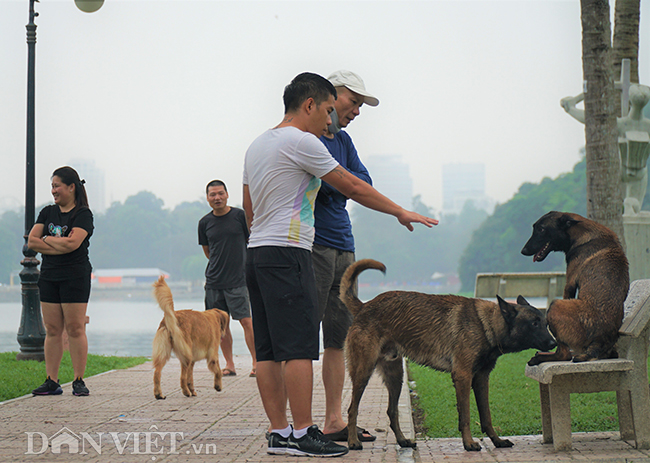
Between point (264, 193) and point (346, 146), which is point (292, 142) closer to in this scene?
point (264, 193)

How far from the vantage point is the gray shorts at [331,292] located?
462 centimetres

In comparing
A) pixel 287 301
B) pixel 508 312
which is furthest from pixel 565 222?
pixel 287 301

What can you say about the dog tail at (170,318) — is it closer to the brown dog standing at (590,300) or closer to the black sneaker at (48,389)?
the black sneaker at (48,389)

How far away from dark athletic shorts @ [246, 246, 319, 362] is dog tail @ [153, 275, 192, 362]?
3.26 metres

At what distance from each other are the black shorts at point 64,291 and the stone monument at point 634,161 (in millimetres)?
7040

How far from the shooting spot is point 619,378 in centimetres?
427

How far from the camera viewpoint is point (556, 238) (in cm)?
446

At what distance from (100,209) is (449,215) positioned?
240 feet

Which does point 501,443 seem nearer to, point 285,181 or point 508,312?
point 508,312

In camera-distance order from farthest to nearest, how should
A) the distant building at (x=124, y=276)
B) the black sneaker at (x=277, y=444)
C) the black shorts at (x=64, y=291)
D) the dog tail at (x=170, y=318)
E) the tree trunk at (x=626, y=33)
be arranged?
1. the distant building at (x=124, y=276)
2. the tree trunk at (x=626, y=33)
3. the dog tail at (x=170, y=318)
4. the black shorts at (x=64, y=291)
5. the black sneaker at (x=277, y=444)


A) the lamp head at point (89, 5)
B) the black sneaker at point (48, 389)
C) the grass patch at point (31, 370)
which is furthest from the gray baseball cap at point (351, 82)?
the lamp head at point (89, 5)

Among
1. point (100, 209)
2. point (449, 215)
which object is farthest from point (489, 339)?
point (449, 215)

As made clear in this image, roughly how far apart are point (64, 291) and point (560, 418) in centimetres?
492

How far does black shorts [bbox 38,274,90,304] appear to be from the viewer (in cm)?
685
